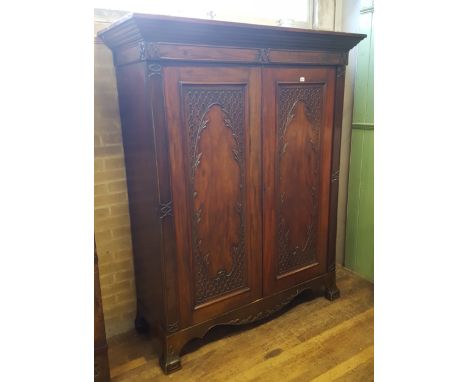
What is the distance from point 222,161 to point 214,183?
12 centimetres

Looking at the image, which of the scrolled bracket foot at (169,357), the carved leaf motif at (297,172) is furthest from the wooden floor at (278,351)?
the carved leaf motif at (297,172)

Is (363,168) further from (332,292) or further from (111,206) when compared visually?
(111,206)

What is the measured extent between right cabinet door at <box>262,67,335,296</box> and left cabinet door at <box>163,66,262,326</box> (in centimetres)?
8

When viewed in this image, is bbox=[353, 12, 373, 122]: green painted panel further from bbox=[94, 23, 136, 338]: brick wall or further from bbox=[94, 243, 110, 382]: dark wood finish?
bbox=[94, 243, 110, 382]: dark wood finish

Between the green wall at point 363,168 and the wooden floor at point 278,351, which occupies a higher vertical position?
the green wall at point 363,168

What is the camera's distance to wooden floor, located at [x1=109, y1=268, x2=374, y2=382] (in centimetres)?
195

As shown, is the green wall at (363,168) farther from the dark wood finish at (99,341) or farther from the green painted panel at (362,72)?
the dark wood finish at (99,341)

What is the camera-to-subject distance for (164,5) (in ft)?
6.84

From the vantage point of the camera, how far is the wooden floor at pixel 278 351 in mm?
1945

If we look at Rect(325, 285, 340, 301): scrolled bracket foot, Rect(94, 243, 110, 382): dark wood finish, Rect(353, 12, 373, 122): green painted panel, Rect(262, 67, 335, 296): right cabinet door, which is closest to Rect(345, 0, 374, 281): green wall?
Rect(353, 12, 373, 122): green painted panel

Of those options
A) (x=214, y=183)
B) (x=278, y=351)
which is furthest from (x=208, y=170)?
(x=278, y=351)
